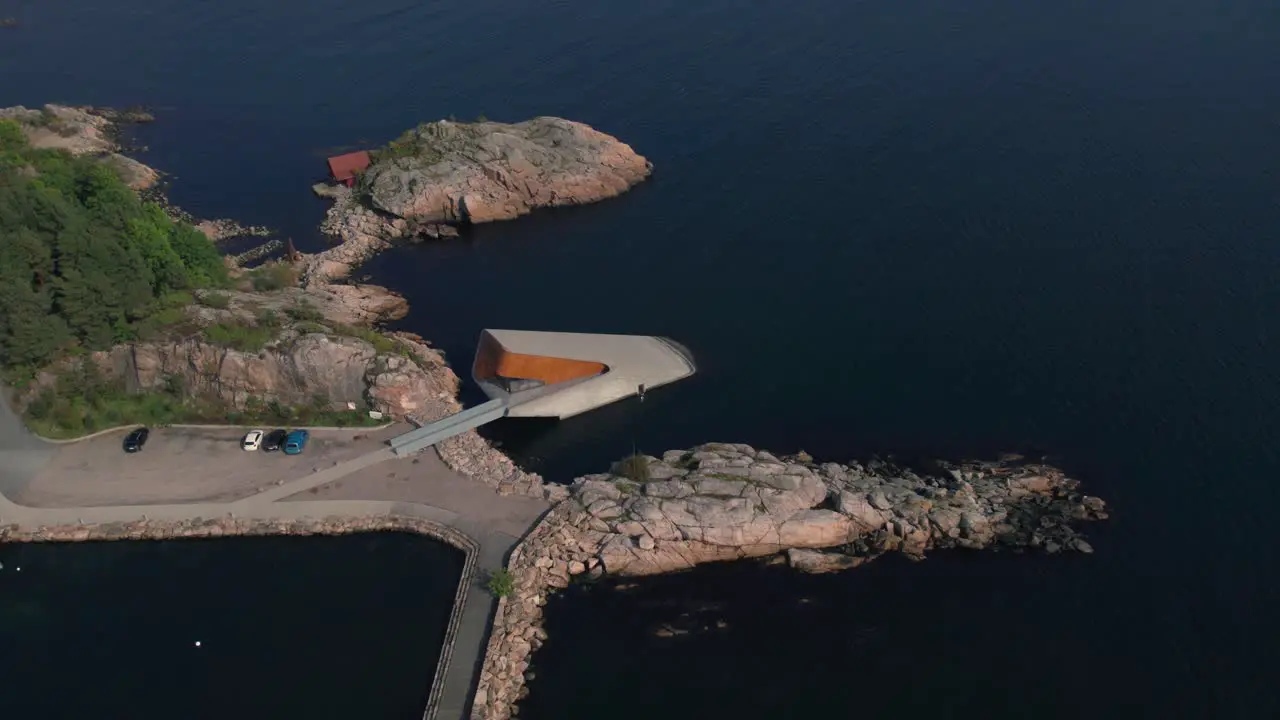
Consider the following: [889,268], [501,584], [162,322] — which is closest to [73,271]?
[162,322]

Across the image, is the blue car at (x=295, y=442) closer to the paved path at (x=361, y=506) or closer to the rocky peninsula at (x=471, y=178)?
the paved path at (x=361, y=506)

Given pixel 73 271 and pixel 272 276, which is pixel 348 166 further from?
pixel 73 271

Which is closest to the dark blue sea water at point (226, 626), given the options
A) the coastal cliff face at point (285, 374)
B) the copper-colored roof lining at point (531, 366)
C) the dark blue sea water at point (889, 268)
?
the dark blue sea water at point (889, 268)

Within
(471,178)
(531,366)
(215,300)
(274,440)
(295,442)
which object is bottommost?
(274,440)

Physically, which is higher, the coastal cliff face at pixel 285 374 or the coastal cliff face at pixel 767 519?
the coastal cliff face at pixel 285 374

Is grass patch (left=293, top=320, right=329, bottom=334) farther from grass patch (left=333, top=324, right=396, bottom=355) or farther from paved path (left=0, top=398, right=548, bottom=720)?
paved path (left=0, top=398, right=548, bottom=720)

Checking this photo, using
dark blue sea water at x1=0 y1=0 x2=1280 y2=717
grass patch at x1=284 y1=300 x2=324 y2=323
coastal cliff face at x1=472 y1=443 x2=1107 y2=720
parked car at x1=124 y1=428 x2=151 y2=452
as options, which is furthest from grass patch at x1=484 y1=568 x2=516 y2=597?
grass patch at x1=284 y1=300 x2=324 y2=323
